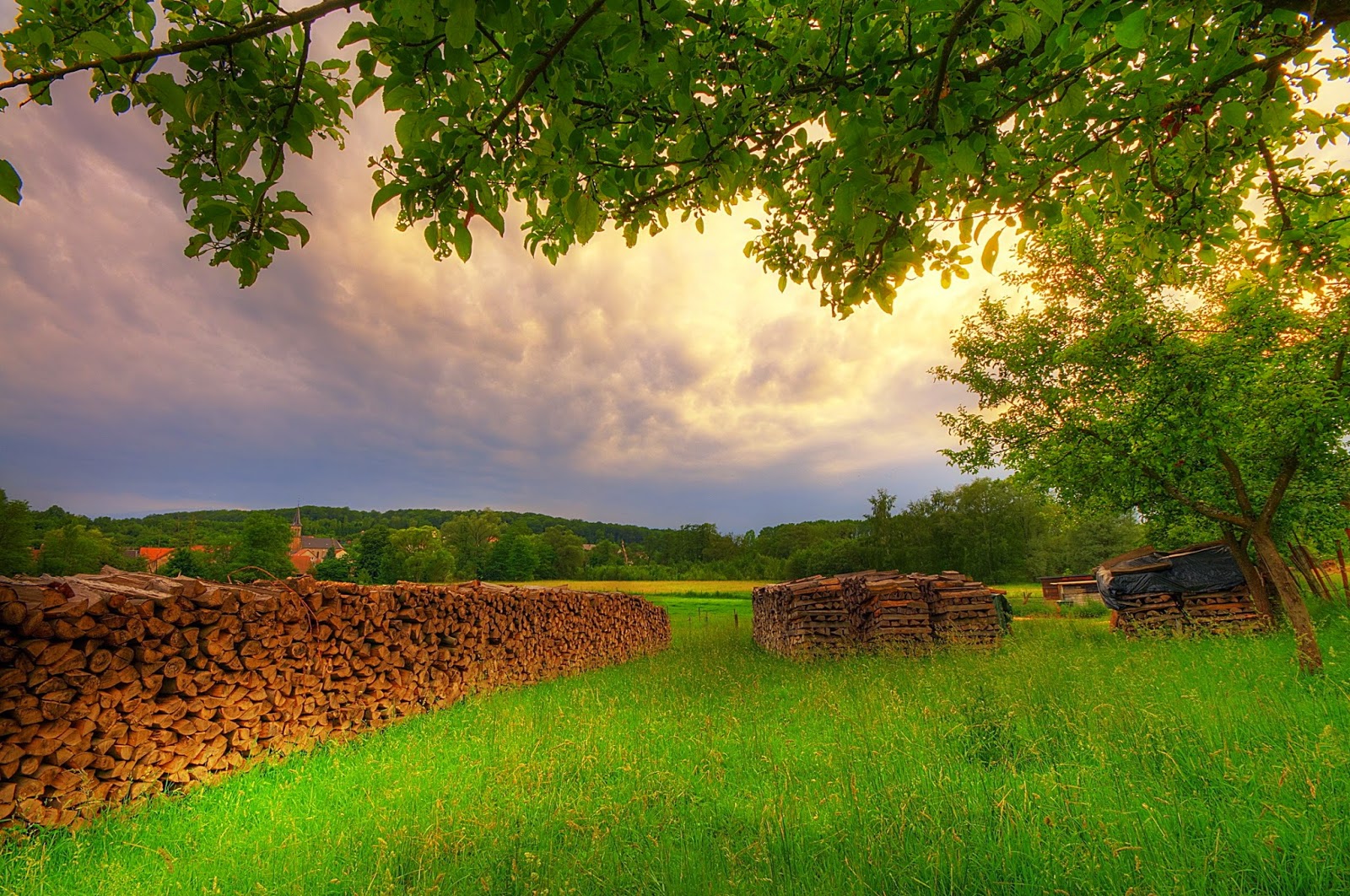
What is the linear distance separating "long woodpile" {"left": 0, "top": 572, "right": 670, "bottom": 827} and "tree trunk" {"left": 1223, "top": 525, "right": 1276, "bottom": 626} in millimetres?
14051

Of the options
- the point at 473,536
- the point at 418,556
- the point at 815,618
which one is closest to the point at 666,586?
the point at 418,556

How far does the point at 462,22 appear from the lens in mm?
1343

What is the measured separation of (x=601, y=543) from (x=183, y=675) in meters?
75.3

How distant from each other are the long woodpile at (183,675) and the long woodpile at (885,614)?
804 cm

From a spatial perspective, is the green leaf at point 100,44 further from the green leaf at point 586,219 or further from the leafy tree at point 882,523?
the leafy tree at point 882,523

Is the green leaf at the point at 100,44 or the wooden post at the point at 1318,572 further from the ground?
the green leaf at the point at 100,44

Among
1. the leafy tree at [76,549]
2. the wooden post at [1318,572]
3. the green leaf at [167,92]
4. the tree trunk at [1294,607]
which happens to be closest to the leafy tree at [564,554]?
the leafy tree at [76,549]

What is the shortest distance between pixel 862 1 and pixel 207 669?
7124 millimetres

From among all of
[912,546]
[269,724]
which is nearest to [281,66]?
[269,724]

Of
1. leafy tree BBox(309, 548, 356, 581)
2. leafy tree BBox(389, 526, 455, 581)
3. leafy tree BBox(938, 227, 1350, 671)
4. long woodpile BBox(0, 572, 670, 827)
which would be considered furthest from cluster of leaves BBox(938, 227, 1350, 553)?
leafy tree BBox(389, 526, 455, 581)

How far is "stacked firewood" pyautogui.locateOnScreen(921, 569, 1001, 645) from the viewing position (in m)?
11.3

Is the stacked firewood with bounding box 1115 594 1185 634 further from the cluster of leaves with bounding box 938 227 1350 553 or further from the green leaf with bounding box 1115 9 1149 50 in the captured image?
the green leaf with bounding box 1115 9 1149 50

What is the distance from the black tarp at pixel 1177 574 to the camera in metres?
11.5

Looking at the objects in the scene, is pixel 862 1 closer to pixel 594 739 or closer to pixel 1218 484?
pixel 594 739
